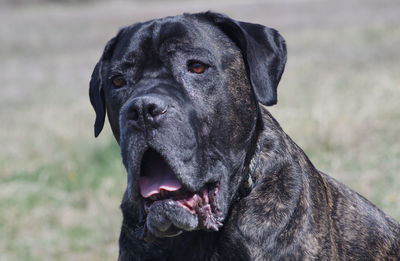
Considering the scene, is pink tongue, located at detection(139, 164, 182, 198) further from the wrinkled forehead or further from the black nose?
the wrinkled forehead

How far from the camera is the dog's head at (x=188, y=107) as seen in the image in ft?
11.6

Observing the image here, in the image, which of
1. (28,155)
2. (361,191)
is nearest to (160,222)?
(361,191)

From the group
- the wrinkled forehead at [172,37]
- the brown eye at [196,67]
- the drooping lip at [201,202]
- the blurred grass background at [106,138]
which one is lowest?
the blurred grass background at [106,138]

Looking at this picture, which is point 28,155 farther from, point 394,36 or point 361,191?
point 394,36

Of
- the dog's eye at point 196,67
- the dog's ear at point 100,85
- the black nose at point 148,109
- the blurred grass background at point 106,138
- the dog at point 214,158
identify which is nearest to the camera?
the black nose at point 148,109

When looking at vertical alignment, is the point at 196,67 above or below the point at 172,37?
below

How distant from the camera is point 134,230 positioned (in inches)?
155

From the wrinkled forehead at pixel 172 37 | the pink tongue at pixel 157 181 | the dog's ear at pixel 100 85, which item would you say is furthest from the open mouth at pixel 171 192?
the dog's ear at pixel 100 85

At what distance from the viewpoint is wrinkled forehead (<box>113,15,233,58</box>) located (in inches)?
155

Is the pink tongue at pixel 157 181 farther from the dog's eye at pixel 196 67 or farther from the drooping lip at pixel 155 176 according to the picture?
the dog's eye at pixel 196 67

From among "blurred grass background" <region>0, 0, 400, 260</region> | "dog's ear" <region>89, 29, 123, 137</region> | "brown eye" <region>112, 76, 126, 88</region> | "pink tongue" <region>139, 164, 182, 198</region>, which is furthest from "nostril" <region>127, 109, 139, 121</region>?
"blurred grass background" <region>0, 0, 400, 260</region>

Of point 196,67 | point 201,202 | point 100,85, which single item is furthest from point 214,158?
point 100,85

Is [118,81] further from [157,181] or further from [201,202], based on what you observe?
[201,202]

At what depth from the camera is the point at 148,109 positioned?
136 inches
